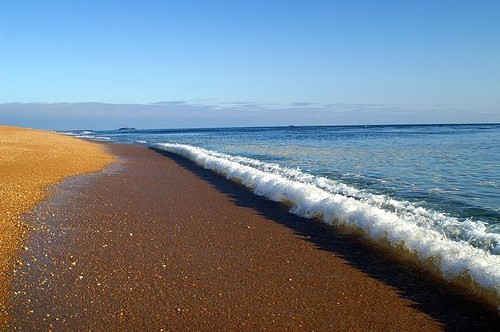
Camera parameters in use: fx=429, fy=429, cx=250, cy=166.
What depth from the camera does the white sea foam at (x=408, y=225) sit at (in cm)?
617

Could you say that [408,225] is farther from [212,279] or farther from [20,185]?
[20,185]

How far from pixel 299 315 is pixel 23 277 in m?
3.82

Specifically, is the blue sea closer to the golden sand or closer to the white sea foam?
the white sea foam

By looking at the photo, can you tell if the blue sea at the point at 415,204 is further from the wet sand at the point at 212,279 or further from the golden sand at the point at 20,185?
the golden sand at the point at 20,185

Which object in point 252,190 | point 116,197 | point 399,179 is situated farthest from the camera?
point 399,179

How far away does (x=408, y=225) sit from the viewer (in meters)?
8.00

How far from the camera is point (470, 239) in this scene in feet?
26.0

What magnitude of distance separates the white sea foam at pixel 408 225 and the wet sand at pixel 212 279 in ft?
1.46

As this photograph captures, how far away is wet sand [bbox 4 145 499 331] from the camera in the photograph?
15.9 ft

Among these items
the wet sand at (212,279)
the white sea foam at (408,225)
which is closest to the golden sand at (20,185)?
the wet sand at (212,279)

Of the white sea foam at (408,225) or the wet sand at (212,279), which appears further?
the white sea foam at (408,225)

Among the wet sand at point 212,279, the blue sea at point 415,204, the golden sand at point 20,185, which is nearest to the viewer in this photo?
the wet sand at point 212,279

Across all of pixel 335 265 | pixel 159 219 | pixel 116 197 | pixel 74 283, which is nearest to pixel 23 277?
pixel 74 283

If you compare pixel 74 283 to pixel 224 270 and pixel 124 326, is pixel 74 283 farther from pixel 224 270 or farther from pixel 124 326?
pixel 224 270
